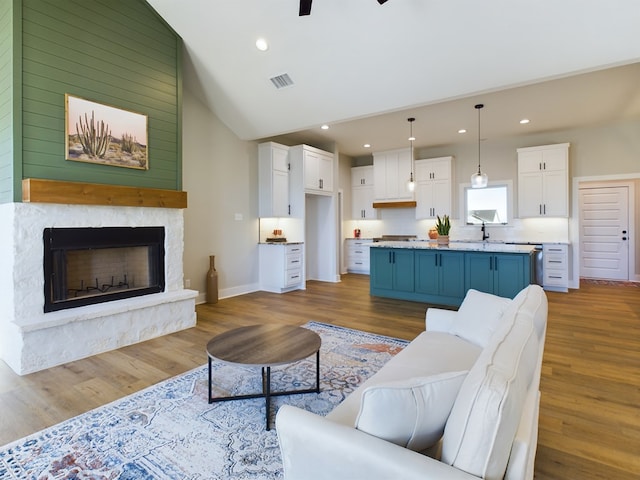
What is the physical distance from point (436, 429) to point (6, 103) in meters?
4.10

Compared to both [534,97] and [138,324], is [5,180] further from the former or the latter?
[534,97]

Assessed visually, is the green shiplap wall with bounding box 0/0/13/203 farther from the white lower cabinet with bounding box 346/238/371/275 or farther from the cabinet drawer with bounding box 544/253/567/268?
the cabinet drawer with bounding box 544/253/567/268

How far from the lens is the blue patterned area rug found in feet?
5.55

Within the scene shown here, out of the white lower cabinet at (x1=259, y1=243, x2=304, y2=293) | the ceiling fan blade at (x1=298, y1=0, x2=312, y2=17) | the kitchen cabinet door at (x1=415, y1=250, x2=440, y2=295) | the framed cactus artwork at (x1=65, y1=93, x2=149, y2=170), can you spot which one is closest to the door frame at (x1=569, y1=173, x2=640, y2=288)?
the kitchen cabinet door at (x1=415, y1=250, x2=440, y2=295)

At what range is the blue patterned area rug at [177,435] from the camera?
1.69 metres

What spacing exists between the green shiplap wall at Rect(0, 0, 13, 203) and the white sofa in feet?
11.1

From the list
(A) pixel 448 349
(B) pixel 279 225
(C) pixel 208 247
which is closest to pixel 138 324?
(C) pixel 208 247

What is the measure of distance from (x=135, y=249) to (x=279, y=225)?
10.2 ft

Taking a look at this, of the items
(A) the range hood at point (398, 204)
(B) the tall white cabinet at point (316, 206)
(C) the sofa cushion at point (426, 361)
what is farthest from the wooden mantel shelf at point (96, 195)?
(A) the range hood at point (398, 204)

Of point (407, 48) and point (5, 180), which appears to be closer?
point (5, 180)

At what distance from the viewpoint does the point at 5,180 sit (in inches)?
118

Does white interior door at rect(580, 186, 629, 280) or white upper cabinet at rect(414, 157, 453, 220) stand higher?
white upper cabinet at rect(414, 157, 453, 220)

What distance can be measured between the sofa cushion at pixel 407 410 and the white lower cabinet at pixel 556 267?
655cm

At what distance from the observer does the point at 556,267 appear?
628 centimetres
